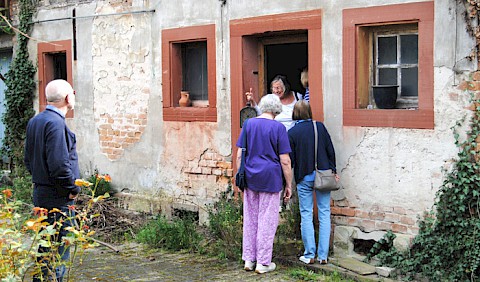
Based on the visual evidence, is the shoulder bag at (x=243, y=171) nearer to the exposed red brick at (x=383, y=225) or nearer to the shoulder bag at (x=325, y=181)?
the shoulder bag at (x=325, y=181)

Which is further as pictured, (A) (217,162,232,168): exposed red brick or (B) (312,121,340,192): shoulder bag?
(A) (217,162,232,168): exposed red brick

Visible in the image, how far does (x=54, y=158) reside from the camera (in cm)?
596

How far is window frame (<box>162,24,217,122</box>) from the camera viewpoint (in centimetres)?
983

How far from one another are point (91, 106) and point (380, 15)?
19.5ft

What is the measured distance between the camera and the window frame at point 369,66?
24.4 ft

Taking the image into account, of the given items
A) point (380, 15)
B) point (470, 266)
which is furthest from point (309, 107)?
point (470, 266)

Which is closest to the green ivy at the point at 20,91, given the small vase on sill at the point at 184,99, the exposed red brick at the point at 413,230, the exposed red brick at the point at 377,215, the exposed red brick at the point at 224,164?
the small vase on sill at the point at 184,99

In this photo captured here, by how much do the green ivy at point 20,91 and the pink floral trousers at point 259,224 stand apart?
680 cm

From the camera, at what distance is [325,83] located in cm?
839

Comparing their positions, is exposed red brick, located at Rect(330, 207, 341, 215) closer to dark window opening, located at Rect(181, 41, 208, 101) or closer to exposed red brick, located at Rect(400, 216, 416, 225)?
exposed red brick, located at Rect(400, 216, 416, 225)

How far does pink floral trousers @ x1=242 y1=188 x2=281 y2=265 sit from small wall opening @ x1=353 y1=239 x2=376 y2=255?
106cm

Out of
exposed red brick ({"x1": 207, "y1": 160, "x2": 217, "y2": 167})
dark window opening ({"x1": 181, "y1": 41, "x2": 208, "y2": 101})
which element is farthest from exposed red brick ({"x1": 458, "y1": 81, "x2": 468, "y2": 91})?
dark window opening ({"x1": 181, "y1": 41, "x2": 208, "y2": 101})

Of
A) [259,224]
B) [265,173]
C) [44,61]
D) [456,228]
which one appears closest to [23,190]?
[44,61]

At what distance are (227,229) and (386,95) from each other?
8.35ft
